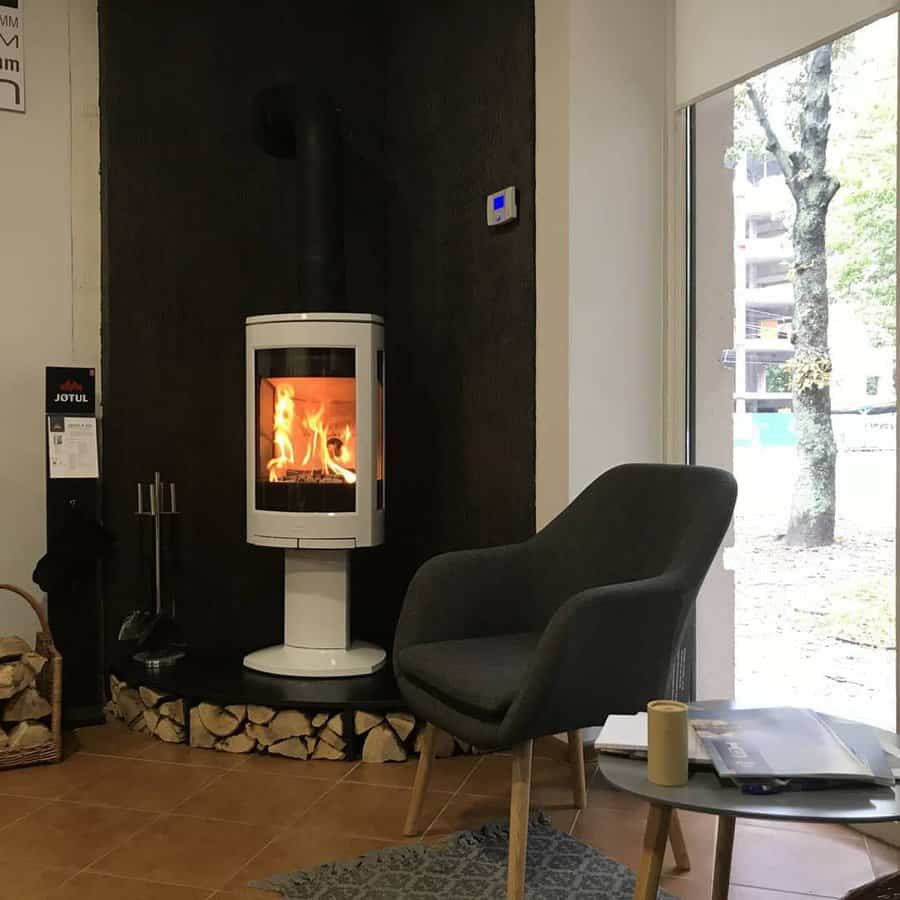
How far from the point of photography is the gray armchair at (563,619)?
7.64ft

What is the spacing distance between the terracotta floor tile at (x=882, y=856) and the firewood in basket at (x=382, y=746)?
4.48 ft

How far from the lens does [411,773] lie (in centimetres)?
326

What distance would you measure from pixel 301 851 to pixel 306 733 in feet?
2.38

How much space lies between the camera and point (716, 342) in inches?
132

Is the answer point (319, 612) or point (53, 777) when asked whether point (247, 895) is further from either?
point (319, 612)

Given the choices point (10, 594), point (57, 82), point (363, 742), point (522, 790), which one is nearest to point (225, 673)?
point (363, 742)

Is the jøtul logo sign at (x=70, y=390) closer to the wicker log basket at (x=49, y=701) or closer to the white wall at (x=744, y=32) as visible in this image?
the wicker log basket at (x=49, y=701)

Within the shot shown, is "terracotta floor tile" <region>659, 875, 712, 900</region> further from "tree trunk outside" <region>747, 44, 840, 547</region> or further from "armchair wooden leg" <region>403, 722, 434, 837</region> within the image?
"tree trunk outside" <region>747, 44, 840, 547</region>

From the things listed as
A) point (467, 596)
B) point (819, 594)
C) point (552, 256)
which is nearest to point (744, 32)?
point (552, 256)

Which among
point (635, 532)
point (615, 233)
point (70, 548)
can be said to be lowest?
point (70, 548)

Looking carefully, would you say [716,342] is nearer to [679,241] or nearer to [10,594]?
[679,241]

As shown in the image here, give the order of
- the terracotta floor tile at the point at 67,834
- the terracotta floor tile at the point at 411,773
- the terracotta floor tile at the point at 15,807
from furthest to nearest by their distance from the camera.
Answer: the terracotta floor tile at the point at 411,773 → the terracotta floor tile at the point at 15,807 → the terracotta floor tile at the point at 67,834

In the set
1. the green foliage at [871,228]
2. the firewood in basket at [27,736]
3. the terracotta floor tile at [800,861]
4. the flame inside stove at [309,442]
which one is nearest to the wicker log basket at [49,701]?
the firewood in basket at [27,736]

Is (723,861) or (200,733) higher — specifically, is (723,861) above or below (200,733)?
above
